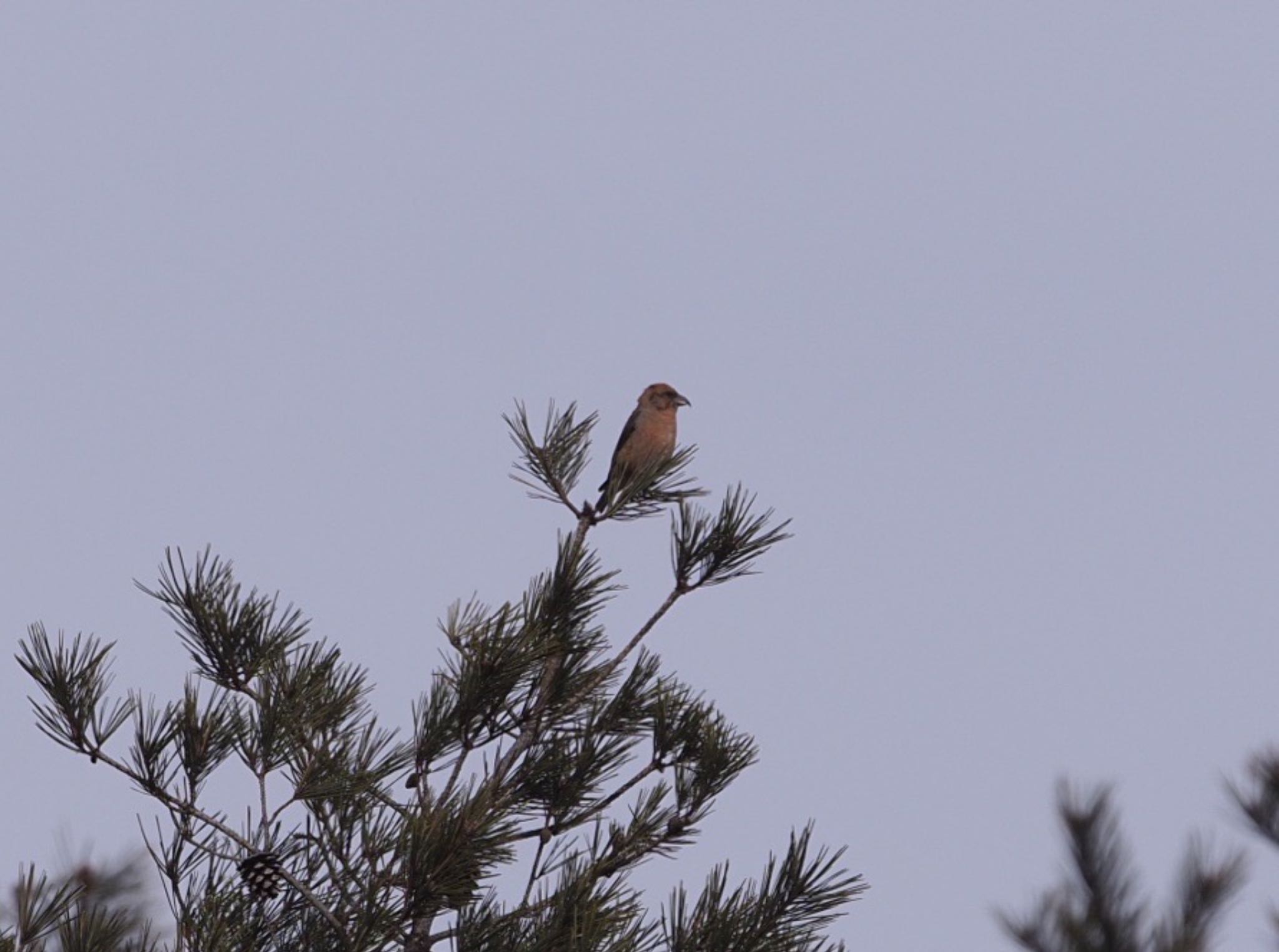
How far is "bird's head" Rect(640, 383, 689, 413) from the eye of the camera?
30.2ft

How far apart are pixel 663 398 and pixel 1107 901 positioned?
6.52 m

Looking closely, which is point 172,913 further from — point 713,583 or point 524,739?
point 713,583

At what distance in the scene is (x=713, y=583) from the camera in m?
4.87

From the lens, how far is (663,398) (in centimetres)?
927

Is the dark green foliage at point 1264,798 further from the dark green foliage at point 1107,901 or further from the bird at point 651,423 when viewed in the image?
the bird at point 651,423

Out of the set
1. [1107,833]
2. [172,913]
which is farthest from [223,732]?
[1107,833]

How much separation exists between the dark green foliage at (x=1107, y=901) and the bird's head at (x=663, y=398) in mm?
6376

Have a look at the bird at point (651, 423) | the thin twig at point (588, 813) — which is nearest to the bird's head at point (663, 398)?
the bird at point (651, 423)

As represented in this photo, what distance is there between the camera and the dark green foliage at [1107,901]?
9.09 ft

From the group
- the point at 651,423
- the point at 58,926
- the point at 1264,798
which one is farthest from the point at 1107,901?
the point at 651,423

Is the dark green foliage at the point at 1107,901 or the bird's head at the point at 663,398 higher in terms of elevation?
the bird's head at the point at 663,398

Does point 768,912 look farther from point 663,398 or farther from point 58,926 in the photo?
point 663,398

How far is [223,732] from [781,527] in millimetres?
1553

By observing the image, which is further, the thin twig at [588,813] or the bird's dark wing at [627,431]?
the bird's dark wing at [627,431]
